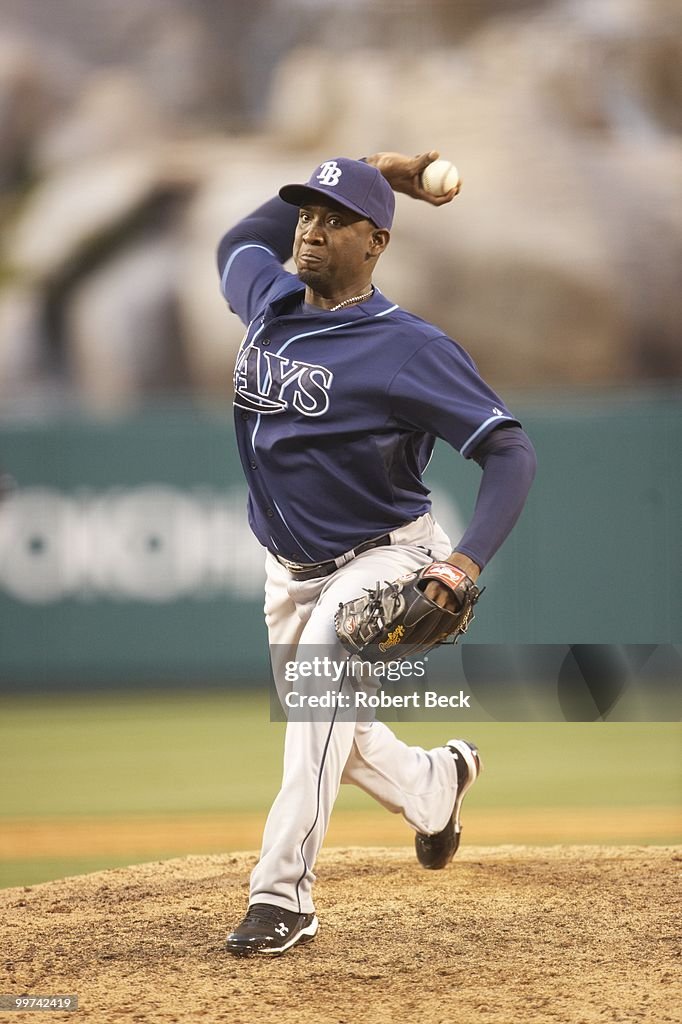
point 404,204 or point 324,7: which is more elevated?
point 324,7

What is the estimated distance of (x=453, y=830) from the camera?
3482mm

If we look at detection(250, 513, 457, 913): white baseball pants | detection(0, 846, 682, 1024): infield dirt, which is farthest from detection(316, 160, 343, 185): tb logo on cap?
detection(0, 846, 682, 1024): infield dirt

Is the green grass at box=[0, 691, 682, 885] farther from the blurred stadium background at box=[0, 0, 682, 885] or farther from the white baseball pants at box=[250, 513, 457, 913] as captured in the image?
the white baseball pants at box=[250, 513, 457, 913]

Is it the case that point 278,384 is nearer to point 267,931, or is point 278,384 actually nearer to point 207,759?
point 267,931

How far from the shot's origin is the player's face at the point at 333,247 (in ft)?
9.65

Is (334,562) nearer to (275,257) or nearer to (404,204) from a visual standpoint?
(275,257)

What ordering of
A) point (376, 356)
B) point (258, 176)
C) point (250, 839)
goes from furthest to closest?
point (258, 176) → point (250, 839) → point (376, 356)

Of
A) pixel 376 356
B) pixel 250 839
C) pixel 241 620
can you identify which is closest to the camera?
pixel 376 356

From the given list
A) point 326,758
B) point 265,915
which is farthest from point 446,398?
point 265,915

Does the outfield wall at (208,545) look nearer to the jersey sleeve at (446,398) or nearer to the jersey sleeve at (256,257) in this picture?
the jersey sleeve at (256,257)

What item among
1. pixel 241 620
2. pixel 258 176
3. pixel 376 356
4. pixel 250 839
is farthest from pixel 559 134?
pixel 376 356

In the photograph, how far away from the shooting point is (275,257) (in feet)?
11.4

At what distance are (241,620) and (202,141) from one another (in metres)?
5.77

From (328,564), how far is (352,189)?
2.64 feet
